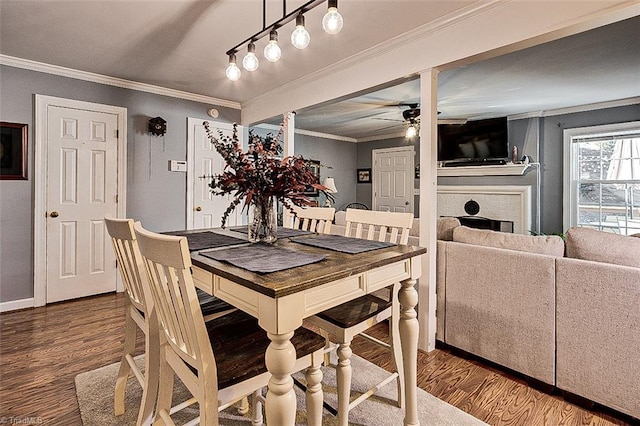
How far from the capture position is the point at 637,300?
166 centimetres

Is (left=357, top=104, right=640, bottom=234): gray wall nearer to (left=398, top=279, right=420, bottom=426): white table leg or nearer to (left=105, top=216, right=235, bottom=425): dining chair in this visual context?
(left=398, top=279, right=420, bottom=426): white table leg

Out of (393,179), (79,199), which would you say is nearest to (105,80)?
(79,199)

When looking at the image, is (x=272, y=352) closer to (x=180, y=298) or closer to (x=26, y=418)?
(x=180, y=298)

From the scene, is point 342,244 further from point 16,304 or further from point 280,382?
point 16,304

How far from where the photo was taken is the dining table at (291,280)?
1071 millimetres

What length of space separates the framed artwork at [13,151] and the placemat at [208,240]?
2360 millimetres

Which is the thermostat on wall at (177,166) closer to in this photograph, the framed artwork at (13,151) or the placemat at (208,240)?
the framed artwork at (13,151)

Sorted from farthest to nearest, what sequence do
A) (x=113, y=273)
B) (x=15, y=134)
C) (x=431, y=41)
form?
(x=113, y=273), (x=15, y=134), (x=431, y=41)

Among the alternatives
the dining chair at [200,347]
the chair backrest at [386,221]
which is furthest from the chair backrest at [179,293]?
the chair backrest at [386,221]

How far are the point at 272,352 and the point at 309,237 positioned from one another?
99 cm

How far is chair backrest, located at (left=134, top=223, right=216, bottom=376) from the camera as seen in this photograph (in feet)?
3.34

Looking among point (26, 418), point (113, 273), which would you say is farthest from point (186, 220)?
point (26, 418)

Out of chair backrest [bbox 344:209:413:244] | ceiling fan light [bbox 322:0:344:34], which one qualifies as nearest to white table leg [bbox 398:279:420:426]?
chair backrest [bbox 344:209:413:244]

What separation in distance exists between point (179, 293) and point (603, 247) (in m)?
2.11
